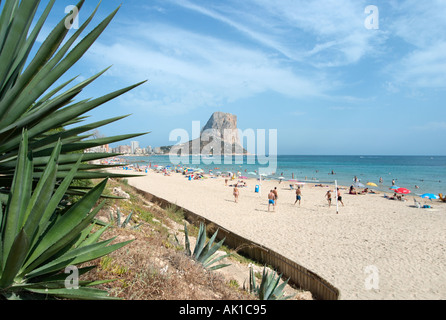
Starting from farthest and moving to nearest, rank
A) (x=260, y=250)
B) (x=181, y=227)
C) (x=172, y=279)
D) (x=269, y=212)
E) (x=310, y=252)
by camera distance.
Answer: (x=269, y=212)
(x=181, y=227)
(x=310, y=252)
(x=260, y=250)
(x=172, y=279)

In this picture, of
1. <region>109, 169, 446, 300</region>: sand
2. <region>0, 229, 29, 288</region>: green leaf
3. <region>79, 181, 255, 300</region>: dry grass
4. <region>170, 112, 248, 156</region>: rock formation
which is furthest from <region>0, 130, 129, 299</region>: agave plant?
<region>170, 112, 248, 156</region>: rock formation

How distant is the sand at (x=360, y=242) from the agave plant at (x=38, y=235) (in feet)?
20.4

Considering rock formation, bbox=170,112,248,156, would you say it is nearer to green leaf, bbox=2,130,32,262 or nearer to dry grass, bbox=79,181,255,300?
dry grass, bbox=79,181,255,300

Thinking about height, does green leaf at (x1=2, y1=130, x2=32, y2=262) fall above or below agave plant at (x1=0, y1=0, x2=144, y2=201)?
below

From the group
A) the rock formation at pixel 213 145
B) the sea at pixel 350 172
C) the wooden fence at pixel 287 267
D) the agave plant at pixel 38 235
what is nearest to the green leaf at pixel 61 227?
the agave plant at pixel 38 235

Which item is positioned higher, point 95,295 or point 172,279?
point 95,295

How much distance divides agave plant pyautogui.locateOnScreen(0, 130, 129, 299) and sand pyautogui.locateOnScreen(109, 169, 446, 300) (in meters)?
6.21

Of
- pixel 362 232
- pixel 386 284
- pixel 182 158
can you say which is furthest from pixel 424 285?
pixel 182 158

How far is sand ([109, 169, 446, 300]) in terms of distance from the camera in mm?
6871

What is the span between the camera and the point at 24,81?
1644 mm

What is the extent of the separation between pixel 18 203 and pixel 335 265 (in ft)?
27.3
